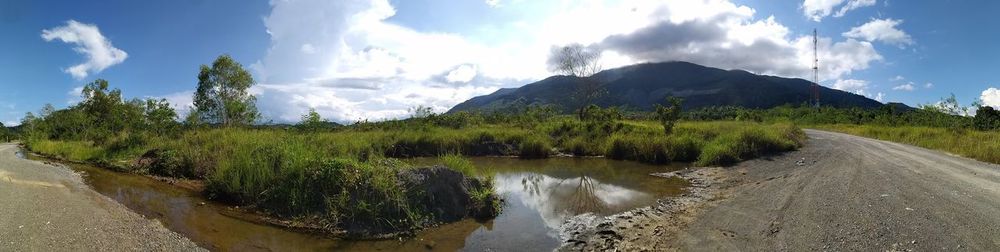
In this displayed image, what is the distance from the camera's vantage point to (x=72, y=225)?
22.2ft

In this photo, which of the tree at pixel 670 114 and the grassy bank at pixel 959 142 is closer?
the grassy bank at pixel 959 142

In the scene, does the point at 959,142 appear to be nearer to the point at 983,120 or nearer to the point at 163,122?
the point at 983,120

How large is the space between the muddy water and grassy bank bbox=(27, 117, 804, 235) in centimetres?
49

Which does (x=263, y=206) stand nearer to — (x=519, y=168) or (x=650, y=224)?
(x=650, y=224)

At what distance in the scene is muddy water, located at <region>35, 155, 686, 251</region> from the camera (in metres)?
7.36

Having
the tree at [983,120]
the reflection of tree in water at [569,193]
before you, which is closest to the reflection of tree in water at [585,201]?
the reflection of tree in water at [569,193]

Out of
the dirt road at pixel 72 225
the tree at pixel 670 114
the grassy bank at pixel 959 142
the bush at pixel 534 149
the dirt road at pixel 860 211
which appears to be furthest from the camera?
the tree at pixel 670 114

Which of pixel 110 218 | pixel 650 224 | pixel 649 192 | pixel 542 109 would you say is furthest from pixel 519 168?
pixel 542 109

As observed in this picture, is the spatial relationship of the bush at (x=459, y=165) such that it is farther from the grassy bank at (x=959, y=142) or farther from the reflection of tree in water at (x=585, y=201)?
the grassy bank at (x=959, y=142)

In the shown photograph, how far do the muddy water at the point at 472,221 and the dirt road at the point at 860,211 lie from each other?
2.23 m

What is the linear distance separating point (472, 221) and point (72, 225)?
227 inches

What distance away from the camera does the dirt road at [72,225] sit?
5.94m

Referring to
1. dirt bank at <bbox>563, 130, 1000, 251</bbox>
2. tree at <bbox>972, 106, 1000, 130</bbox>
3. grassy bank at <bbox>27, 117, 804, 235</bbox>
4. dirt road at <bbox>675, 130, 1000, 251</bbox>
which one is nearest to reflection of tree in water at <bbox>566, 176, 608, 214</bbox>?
dirt bank at <bbox>563, 130, 1000, 251</bbox>

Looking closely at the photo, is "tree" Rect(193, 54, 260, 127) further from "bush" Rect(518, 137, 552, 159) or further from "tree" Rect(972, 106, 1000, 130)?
"tree" Rect(972, 106, 1000, 130)
